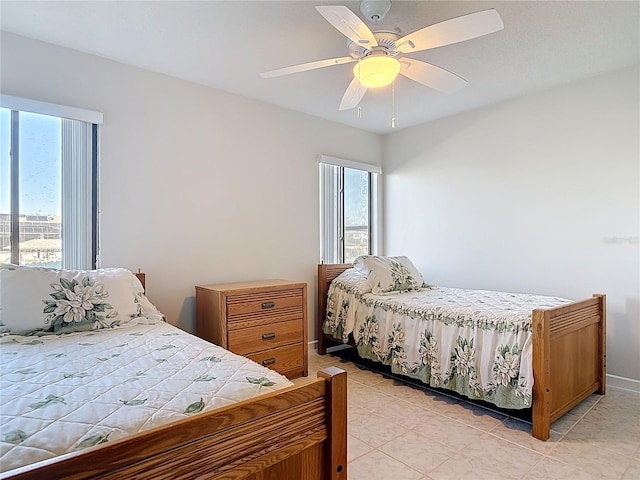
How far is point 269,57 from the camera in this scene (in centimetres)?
253

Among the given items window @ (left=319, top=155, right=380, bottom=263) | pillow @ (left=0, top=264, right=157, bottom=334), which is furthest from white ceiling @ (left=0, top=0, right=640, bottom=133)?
pillow @ (left=0, top=264, right=157, bottom=334)

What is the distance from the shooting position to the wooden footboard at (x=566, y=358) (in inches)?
80.9

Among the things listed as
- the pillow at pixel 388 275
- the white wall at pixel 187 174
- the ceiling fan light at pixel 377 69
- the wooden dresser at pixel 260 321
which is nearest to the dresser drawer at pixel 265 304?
the wooden dresser at pixel 260 321

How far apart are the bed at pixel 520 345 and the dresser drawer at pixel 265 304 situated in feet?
2.03

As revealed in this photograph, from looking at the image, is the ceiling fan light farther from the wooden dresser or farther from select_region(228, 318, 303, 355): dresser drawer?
select_region(228, 318, 303, 355): dresser drawer

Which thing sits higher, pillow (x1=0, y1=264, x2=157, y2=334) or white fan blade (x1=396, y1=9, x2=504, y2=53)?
white fan blade (x1=396, y1=9, x2=504, y2=53)

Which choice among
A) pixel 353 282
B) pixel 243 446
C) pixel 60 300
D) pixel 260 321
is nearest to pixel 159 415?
pixel 243 446

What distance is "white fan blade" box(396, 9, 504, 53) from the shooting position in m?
1.51

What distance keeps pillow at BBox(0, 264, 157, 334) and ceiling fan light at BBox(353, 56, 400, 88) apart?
1.83 metres

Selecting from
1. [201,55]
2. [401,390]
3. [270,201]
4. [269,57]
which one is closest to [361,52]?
[269,57]

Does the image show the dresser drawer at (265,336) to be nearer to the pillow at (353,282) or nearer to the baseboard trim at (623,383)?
the pillow at (353,282)

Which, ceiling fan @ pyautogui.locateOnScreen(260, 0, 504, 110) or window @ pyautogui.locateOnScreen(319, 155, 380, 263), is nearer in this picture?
ceiling fan @ pyautogui.locateOnScreen(260, 0, 504, 110)

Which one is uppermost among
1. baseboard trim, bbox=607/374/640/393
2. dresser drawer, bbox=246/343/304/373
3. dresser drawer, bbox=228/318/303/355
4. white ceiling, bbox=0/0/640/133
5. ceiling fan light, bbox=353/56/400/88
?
white ceiling, bbox=0/0/640/133

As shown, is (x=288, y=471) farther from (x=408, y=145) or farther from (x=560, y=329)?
(x=408, y=145)
